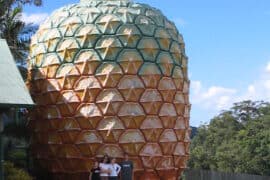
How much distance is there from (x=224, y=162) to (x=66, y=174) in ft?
137

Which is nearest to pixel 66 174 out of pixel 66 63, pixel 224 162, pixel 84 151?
pixel 84 151

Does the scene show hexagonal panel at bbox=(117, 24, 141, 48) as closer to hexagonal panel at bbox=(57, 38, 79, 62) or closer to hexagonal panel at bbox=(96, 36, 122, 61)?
hexagonal panel at bbox=(96, 36, 122, 61)

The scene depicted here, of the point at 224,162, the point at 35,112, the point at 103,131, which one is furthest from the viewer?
the point at 224,162

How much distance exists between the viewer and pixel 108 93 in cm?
1862

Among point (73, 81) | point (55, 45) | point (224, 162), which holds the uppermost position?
point (55, 45)

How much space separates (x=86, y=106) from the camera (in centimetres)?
1873

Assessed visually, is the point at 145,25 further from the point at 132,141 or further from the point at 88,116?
the point at 132,141

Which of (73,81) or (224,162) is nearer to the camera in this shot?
(73,81)

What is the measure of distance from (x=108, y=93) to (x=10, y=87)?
14.0ft

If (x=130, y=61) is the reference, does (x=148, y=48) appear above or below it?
above

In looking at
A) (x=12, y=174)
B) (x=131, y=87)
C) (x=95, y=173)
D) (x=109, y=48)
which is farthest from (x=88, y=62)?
(x=12, y=174)

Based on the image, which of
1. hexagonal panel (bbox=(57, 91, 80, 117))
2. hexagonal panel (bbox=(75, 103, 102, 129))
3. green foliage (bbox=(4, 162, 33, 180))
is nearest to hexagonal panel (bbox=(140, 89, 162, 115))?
hexagonal panel (bbox=(75, 103, 102, 129))

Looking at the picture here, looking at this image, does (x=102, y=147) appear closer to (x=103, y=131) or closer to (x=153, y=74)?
(x=103, y=131)

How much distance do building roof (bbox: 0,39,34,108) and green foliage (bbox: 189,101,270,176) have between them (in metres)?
41.9
